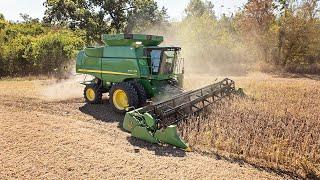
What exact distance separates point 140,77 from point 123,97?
757mm

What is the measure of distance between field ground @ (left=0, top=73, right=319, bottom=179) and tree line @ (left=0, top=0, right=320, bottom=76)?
12.2 metres

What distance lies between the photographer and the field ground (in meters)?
5.80

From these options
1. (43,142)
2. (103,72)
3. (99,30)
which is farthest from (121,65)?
(99,30)

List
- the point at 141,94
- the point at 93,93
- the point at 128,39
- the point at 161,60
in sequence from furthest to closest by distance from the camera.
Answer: the point at 93,93 < the point at 161,60 < the point at 128,39 < the point at 141,94

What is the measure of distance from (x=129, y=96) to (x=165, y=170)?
12.6ft

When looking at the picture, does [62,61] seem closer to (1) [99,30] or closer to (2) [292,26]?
(1) [99,30]

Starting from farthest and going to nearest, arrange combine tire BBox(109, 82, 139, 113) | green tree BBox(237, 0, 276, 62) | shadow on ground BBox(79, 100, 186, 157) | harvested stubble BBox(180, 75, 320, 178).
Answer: green tree BBox(237, 0, 276, 62), combine tire BBox(109, 82, 139, 113), shadow on ground BBox(79, 100, 186, 157), harvested stubble BBox(180, 75, 320, 178)

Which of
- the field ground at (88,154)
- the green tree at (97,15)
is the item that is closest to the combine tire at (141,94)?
the field ground at (88,154)

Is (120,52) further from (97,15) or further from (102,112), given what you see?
(97,15)

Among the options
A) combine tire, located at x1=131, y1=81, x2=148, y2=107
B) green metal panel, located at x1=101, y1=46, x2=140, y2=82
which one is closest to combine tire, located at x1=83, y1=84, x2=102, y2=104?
green metal panel, located at x1=101, y1=46, x2=140, y2=82

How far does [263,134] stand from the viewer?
7.59 m

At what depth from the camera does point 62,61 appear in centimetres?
2038

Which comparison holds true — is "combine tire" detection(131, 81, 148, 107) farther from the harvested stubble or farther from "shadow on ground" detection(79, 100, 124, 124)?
the harvested stubble

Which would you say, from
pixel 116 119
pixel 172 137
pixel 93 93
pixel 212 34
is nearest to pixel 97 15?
pixel 212 34
